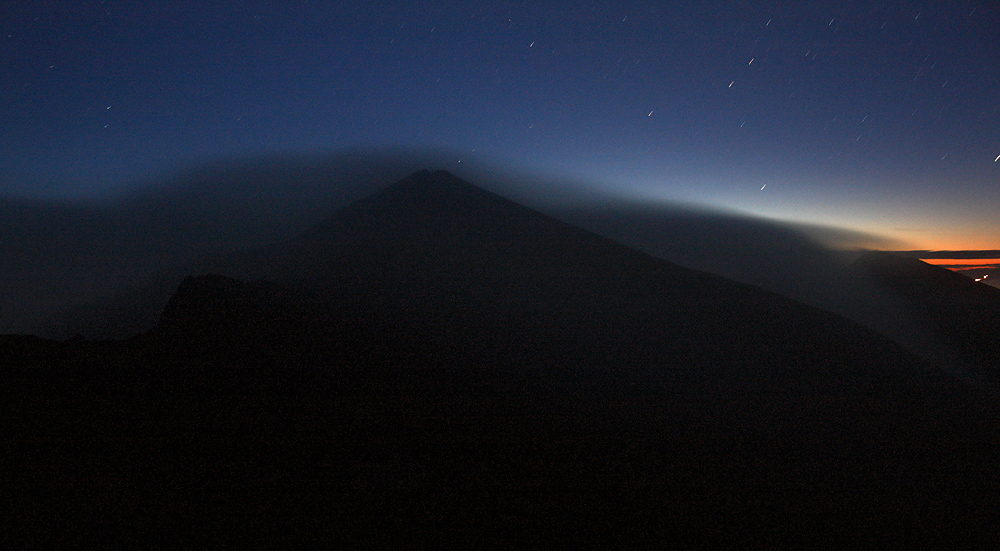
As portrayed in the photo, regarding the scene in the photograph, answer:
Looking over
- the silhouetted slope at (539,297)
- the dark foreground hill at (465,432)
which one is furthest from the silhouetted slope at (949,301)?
the dark foreground hill at (465,432)

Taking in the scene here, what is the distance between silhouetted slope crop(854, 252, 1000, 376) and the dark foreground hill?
30.7 meters

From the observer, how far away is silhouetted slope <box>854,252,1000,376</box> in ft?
150

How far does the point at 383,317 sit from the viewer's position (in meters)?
21.3

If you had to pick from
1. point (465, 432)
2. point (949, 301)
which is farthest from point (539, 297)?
point (949, 301)

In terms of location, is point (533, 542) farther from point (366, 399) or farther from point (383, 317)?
point (383, 317)

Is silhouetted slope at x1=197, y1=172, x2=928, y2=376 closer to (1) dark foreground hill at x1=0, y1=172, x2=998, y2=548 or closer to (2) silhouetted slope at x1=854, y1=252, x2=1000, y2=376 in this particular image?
(1) dark foreground hill at x1=0, y1=172, x2=998, y2=548

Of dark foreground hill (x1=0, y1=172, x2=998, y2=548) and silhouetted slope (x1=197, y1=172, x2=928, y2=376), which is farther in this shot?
silhouetted slope (x1=197, y1=172, x2=928, y2=376)

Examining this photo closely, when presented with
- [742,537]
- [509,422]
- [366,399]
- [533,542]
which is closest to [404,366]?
[366,399]

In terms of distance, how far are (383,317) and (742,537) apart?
15993 millimetres

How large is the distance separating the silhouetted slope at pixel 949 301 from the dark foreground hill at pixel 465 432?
3072cm

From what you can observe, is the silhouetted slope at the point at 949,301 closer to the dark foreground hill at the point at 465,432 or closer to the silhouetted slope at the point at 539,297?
the silhouetted slope at the point at 539,297

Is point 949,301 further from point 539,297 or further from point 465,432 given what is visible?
point 465,432

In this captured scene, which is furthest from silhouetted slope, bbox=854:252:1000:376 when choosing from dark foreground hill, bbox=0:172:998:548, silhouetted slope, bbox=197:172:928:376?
dark foreground hill, bbox=0:172:998:548

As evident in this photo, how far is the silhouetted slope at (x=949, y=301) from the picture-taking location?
1801 inches
